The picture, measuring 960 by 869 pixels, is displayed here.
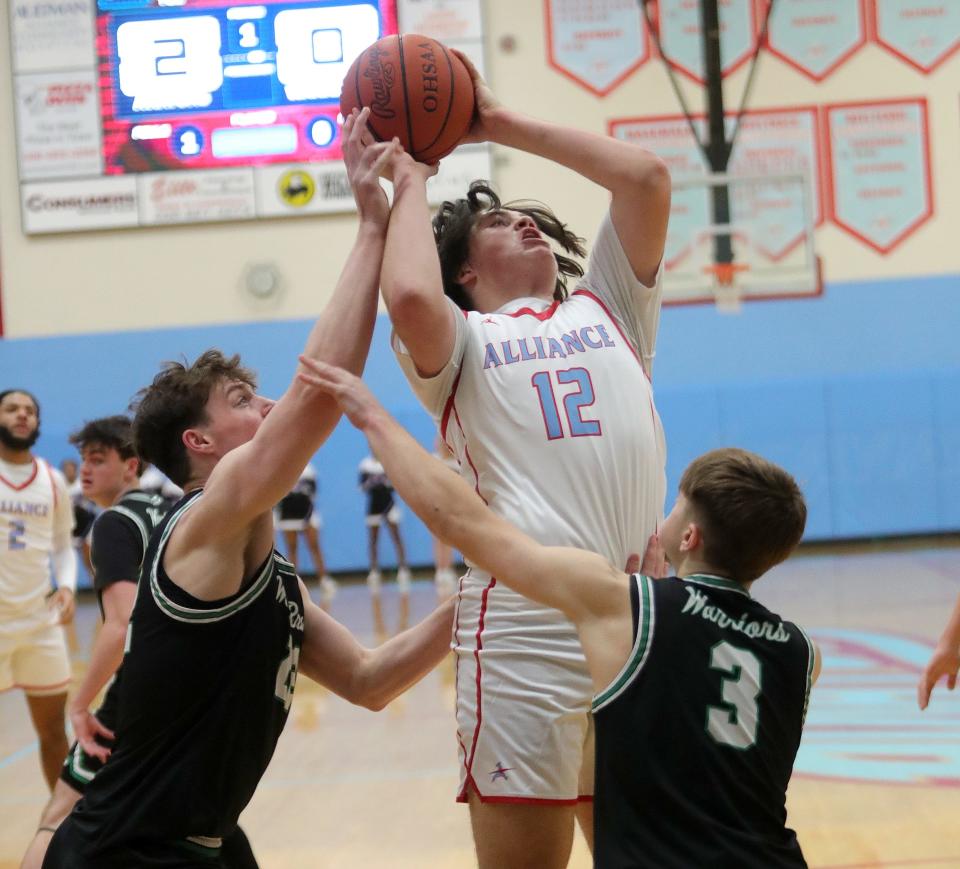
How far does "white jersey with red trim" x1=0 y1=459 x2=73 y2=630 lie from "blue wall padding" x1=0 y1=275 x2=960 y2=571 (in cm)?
687

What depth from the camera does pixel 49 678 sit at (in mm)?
5254

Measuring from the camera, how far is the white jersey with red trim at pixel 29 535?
17.6 feet

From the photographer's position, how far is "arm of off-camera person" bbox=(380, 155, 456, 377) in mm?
2203

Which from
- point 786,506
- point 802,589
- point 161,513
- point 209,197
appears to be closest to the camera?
point 786,506

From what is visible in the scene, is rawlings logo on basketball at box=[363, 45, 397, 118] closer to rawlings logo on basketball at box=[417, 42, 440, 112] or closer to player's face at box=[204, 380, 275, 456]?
rawlings logo on basketball at box=[417, 42, 440, 112]

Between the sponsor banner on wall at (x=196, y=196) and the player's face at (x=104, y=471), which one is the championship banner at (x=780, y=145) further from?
the player's face at (x=104, y=471)

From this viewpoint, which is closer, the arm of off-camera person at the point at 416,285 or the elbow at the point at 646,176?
the arm of off-camera person at the point at 416,285

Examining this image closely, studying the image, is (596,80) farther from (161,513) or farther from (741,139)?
(161,513)

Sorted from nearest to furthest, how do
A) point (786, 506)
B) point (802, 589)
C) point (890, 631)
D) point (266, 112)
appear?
point (786, 506), point (890, 631), point (802, 589), point (266, 112)

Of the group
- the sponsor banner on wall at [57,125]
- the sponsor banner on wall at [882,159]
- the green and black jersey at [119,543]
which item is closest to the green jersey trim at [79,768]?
the green and black jersey at [119,543]

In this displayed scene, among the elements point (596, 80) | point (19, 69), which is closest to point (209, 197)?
point (19, 69)

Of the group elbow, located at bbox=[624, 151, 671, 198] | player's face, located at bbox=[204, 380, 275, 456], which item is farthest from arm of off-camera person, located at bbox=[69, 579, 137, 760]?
elbow, located at bbox=[624, 151, 671, 198]

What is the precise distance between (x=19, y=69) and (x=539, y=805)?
42.3ft

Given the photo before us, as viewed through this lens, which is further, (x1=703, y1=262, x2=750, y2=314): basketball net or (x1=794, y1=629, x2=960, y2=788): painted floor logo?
(x1=703, y1=262, x2=750, y2=314): basketball net
